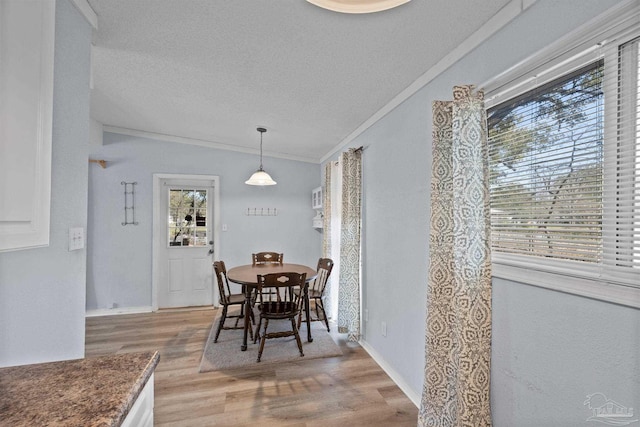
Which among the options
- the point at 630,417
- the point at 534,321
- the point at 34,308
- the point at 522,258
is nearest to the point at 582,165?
the point at 522,258

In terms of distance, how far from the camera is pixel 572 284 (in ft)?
3.55

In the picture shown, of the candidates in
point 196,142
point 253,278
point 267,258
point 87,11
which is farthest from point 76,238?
point 196,142

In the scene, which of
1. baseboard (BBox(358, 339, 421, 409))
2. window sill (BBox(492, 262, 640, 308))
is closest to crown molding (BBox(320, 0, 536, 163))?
window sill (BBox(492, 262, 640, 308))

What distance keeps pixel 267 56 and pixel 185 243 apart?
3.37 meters

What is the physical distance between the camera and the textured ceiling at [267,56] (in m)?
1.52

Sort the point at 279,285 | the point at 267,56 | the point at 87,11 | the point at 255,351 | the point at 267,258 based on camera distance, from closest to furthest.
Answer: the point at 87,11 < the point at 267,56 < the point at 279,285 < the point at 255,351 < the point at 267,258

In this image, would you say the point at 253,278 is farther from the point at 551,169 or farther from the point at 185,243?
the point at 551,169

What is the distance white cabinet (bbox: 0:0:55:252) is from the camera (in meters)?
0.71

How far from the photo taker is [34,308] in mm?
1224

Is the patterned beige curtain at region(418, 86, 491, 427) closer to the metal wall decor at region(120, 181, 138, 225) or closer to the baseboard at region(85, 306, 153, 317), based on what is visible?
the baseboard at region(85, 306, 153, 317)

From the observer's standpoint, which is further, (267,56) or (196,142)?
(196,142)

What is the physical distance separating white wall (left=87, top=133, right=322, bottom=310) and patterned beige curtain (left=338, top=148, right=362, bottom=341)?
5.74 feet

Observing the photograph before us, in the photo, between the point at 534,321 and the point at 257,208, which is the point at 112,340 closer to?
the point at 257,208

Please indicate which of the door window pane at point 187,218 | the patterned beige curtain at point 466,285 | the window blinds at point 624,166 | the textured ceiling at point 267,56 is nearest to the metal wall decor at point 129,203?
the door window pane at point 187,218
